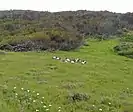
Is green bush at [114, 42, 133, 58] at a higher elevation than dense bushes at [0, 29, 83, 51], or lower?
lower

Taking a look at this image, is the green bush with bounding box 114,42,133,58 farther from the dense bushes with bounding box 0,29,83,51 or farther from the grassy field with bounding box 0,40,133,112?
the grassy field with bounding box 0,40,133,112

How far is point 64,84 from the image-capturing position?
23.1 meters

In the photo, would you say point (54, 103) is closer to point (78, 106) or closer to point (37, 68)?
point (78, 106)

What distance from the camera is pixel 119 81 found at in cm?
2656

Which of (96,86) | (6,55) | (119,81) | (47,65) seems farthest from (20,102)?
(6,55)

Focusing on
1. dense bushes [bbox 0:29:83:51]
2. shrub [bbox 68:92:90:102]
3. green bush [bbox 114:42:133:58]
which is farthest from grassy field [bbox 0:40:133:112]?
green bush [bbox 114:42:133:58]

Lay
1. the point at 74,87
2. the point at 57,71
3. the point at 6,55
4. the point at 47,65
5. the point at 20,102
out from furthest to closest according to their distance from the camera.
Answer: the point at 6,55 < the point at 47,65 < the point at 57,71 < the point at 74,87 < the point at 20,102

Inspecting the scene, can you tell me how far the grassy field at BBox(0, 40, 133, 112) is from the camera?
18.4 meters

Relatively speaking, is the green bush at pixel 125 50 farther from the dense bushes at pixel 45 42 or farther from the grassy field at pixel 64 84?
the grassy field at pixel 64 84

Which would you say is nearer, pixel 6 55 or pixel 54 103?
pixel 54 103

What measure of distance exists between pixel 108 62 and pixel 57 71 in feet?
30.5

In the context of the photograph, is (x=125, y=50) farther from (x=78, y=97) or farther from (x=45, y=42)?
(x=78, y=97)

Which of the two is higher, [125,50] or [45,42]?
[45,42]

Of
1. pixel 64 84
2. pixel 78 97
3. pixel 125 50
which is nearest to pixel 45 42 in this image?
pixel 125 50
